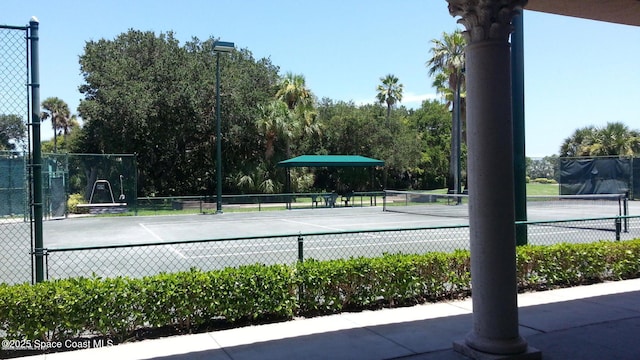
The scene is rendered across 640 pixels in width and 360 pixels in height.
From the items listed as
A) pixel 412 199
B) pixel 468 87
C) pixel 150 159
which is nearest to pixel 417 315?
pixel 468 87

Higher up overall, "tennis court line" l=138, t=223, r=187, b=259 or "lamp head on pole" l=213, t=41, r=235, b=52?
"lamp head on pole" l=213, t=41, r=235, b=52

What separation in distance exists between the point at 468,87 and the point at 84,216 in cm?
2488

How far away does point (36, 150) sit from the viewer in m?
6.02

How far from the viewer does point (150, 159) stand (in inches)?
1499

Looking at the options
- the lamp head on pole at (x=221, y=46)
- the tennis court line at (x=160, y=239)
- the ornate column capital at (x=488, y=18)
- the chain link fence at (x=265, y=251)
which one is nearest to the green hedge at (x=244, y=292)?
the chain link fence at (x=265, y=251)

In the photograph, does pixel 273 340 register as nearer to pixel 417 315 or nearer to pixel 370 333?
pixel 370 333

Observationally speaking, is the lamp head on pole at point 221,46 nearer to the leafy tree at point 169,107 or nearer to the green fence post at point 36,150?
the leafy tree at point 169,107

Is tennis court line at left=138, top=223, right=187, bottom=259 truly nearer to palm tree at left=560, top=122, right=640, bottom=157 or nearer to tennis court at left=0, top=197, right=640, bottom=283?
tennis court at left=0, top=197, right=640, bottom=283

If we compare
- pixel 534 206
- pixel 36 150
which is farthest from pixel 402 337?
pixel 534 206

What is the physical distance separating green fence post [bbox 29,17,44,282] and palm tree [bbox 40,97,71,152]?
78.4m

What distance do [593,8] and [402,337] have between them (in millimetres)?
5321

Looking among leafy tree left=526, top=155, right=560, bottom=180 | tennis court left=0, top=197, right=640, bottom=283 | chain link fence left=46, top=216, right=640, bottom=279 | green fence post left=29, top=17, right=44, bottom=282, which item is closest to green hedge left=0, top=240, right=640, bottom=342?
green fence post left=29, top=17, right=44, bottom=282

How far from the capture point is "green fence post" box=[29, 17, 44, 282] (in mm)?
6023

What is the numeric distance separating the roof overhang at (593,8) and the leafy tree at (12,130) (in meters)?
7.06
